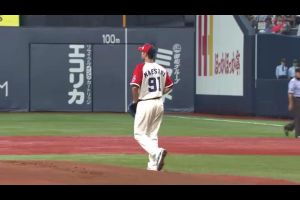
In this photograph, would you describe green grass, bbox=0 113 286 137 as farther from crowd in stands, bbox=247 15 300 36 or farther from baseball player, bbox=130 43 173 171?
baseball player, bbox=130 43 173 171

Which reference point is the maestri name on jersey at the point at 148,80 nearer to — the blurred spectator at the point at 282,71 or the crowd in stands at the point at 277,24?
the blurred spectator at the point at 282,71

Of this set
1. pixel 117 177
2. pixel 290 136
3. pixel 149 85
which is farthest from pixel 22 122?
pixel 117 177

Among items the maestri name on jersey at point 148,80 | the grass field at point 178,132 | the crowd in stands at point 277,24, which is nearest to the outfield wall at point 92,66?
the grass field at point 178,132

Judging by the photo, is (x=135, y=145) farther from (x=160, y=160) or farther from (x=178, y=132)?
(x=160, y=160)

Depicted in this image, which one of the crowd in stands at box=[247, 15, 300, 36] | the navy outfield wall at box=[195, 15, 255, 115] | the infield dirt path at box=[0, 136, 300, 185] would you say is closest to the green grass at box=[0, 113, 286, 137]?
the infield dirt path at box=[0, 136, 300, 185]

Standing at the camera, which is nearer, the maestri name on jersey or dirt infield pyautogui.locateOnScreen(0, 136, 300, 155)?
the maestri name on jersey

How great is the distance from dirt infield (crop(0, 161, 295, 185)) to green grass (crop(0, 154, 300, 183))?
1.70 m

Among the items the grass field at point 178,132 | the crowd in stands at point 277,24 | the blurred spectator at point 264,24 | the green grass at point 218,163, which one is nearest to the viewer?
the green grass at point 218,163

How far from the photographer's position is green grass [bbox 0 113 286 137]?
24719 millimetres

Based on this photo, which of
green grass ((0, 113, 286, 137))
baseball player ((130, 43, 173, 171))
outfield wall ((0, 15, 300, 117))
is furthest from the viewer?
outfield wall ((0, 15, 300, 117))

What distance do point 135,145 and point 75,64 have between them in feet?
55.4

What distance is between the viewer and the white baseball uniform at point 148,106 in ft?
46.6

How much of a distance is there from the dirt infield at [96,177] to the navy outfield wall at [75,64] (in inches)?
915

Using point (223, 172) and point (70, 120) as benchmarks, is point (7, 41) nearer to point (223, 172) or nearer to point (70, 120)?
point (70, 120)
